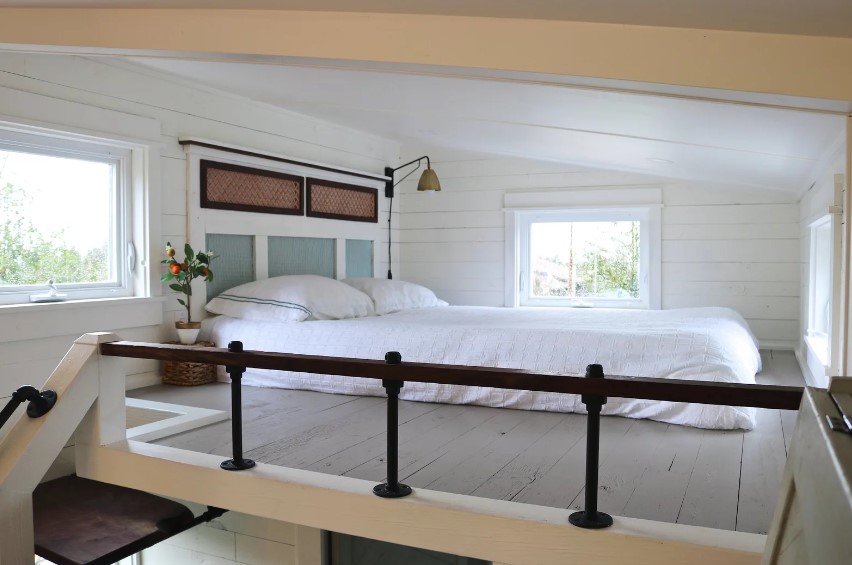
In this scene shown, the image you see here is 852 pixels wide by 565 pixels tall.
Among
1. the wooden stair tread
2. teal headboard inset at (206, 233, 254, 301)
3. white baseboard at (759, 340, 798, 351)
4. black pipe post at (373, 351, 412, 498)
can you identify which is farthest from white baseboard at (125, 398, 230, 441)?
white baseboard at (759, 340, 798, 351)

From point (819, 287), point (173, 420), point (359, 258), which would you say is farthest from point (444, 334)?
point (359, 258)

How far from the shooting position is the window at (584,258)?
5391 mm

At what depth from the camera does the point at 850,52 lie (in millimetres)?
1282

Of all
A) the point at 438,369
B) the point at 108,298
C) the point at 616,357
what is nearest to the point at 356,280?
the point at 108,298

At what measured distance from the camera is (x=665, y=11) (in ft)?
4.10

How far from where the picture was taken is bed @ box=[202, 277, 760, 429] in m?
2.76

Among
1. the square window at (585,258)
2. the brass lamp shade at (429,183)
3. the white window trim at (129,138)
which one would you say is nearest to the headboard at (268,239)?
the white window trim at (129,138)

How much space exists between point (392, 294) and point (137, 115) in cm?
198

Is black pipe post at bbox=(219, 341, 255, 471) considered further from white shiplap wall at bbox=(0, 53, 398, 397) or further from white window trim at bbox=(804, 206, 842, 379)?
white window trim at bbox=(804, 206, 842, 379)

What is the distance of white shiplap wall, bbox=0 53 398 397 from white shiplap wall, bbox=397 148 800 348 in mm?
1426

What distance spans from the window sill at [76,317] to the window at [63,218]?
91mm

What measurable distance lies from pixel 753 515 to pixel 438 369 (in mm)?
1010

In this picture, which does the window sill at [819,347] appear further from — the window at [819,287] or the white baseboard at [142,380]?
the white baseboard at [142,380]

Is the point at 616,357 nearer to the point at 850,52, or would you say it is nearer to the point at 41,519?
the point at 850,52
